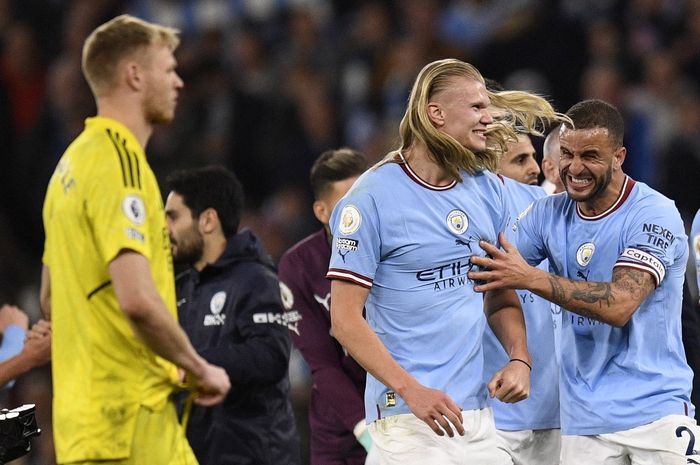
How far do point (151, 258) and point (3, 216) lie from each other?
8220 mm

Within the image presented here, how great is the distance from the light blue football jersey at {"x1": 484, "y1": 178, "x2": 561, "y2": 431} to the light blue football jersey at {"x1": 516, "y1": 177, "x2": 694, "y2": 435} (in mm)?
438

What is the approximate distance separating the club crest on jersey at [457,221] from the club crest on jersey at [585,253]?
0.67 meters

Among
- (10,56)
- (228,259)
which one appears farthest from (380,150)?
(228,259)

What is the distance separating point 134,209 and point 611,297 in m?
2.03

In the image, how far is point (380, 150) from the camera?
1135 centimetres

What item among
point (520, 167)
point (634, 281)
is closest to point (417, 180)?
point (634, 281)

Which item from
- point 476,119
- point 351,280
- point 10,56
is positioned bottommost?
point 351,280

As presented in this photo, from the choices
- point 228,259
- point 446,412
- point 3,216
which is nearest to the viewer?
point 446,412

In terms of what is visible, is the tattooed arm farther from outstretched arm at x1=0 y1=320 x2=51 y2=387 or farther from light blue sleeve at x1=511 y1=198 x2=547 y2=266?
outstretched arm at x1=0 y1=320 x2=51 y2=387

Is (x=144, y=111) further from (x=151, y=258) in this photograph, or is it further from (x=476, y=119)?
(x=476, y=119)

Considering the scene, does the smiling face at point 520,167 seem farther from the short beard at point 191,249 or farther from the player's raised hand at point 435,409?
the player's raised hand at point 435,409

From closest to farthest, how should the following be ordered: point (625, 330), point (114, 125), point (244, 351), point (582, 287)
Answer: point (114, 125)
point (582, 287)
point (625, 330)
point (244, 351)

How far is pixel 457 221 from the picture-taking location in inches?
194

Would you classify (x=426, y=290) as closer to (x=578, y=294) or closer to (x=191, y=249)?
(x=578, y=294)
